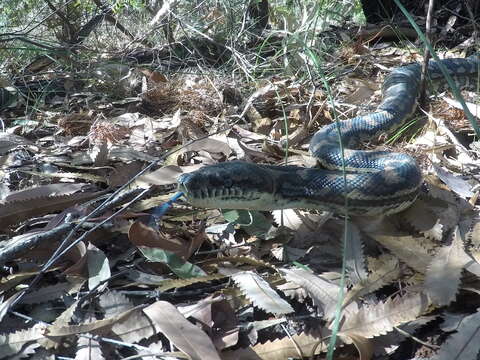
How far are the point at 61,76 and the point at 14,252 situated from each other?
3.34 m

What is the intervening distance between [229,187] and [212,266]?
48 cm

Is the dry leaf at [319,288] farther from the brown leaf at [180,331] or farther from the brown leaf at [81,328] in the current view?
the brown leaf at [81,328]

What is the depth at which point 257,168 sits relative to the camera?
2.72 metres

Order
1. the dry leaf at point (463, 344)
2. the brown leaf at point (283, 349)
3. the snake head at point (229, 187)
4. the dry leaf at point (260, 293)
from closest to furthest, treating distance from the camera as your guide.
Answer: the dry leaf at point (463, 344) → the brown leaf at point (283, 349) → the dry leaf at point (260, 293) → the snake head at point (229, 187)

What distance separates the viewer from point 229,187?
2561 millimetres

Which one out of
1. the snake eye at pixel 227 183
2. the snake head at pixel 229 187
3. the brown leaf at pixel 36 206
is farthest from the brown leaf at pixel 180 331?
the brown leaf at pixel 36 206

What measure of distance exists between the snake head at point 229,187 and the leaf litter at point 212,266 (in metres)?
0.10

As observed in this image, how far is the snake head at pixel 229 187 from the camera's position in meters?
2.47

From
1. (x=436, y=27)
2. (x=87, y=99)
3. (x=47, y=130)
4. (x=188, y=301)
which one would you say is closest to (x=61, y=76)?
(x=87, y=99)

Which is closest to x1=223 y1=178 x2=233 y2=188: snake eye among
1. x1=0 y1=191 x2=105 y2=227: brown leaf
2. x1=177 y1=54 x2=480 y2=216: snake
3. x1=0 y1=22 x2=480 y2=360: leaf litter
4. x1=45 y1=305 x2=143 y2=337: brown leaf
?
x1=177 y1=54 x2=480 y2=216: snake

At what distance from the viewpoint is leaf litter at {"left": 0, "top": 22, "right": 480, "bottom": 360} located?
1.78 metres

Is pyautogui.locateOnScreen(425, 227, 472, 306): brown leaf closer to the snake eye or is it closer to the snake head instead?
the snake head

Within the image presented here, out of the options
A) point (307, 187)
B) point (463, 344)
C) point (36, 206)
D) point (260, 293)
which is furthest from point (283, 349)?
point (36, 206)

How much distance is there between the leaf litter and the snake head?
3.8 inches
